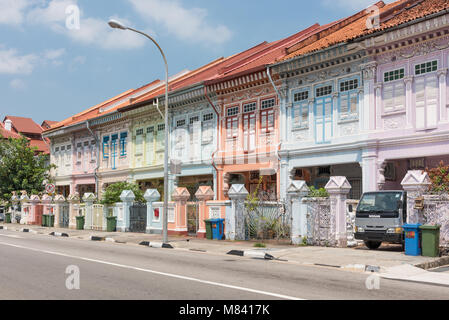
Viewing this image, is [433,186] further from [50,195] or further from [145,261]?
[50,195]

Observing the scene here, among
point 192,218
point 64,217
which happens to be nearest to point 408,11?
point 192,218

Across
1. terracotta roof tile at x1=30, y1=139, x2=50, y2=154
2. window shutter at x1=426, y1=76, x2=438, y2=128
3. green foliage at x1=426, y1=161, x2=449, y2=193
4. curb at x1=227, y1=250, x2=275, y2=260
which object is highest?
terracotta roof tile at x1=30, y1=139, x2=50, y2=154

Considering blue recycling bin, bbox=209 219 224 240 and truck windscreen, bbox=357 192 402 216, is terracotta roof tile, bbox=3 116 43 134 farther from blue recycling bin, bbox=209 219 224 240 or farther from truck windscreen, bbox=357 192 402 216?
truck windscreen, bbox=357 192 402 216

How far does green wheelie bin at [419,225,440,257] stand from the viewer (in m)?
13.6

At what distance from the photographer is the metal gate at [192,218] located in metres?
22.3

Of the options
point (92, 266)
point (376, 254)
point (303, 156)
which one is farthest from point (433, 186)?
point (92, 266)

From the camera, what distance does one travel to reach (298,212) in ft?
57.5

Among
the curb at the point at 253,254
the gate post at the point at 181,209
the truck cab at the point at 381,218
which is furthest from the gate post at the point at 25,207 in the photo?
the truck cab at the point at 381,218

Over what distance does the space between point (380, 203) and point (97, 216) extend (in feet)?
58.8

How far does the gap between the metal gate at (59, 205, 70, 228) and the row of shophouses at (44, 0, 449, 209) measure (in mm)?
4729

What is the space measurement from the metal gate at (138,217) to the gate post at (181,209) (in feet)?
11.8

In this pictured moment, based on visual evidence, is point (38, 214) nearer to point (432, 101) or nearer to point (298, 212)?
point (298, 212)

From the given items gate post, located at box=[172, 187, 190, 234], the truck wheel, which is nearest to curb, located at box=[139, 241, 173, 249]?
gate post, located at box=[172, 187, 190, 234]

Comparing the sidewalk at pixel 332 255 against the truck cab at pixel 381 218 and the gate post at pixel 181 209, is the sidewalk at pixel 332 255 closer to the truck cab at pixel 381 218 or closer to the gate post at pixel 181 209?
the truck cab at pixel 381 218
